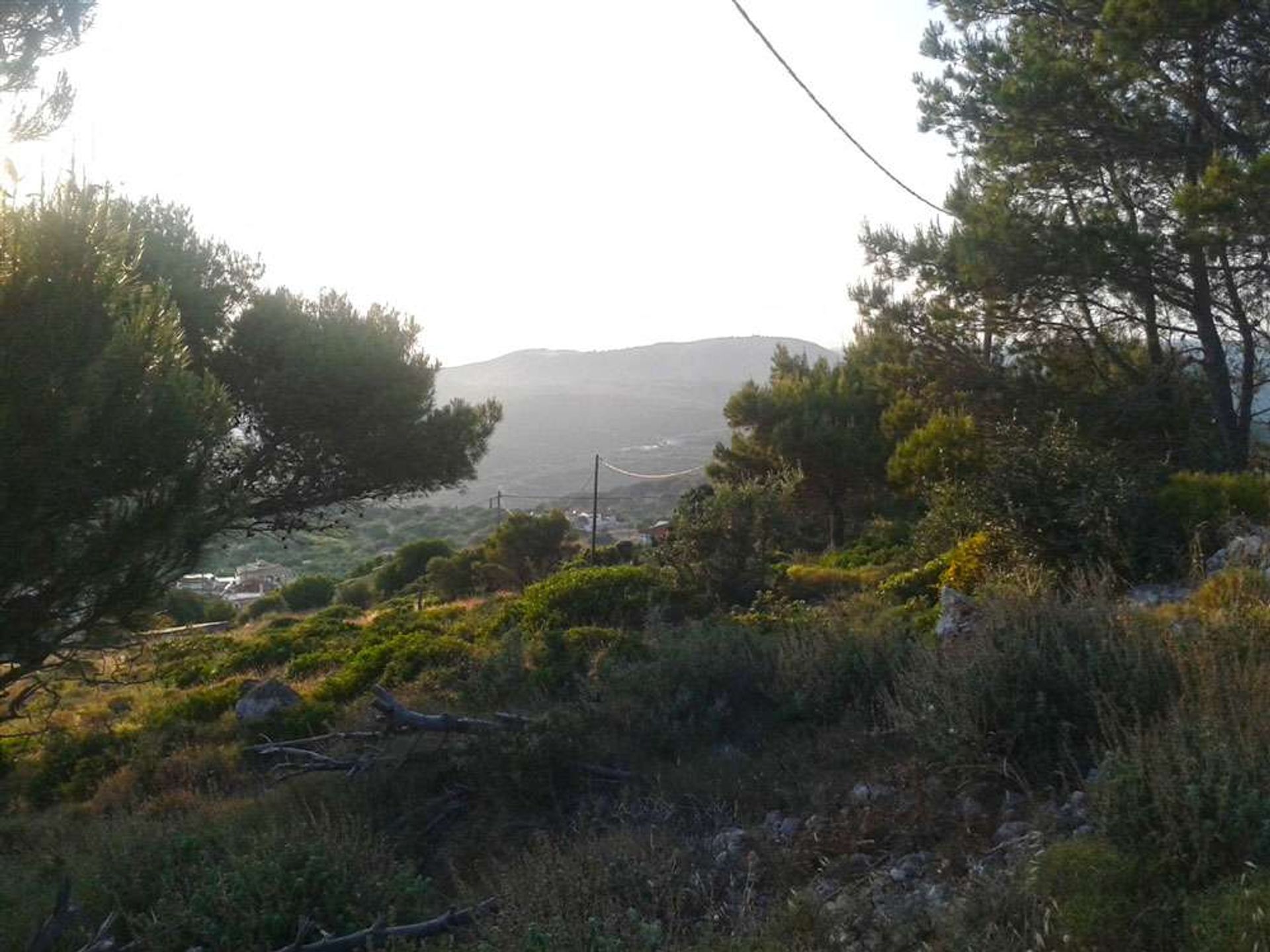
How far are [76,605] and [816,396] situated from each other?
74.6 ft

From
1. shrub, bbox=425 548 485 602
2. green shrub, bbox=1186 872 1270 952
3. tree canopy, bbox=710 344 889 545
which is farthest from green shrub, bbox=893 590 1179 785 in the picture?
shrub, bbox=425 548 485 602

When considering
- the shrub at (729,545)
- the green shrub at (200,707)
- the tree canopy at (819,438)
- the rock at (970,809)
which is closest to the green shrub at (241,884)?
the rock at (970,809)

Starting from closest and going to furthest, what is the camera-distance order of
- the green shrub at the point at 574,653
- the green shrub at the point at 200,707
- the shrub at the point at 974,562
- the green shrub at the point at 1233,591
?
the green shrub at the point at 1233,591, the green shrub at the point at 574,653, the shrub at the point at 974,562, the green shrub at the point at 200,707

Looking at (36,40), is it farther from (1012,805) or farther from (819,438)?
(819,438)

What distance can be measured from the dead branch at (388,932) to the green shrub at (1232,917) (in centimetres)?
252

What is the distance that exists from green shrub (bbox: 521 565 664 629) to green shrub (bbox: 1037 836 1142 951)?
8.99 m

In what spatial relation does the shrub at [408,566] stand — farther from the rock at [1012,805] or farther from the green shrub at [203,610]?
the rock at [1012,805]

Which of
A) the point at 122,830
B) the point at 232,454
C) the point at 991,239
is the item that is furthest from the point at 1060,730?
the point at 991,239

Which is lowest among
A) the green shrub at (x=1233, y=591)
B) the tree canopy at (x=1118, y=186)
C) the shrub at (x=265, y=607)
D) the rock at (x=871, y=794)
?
the shrub at (x=265, y=607)

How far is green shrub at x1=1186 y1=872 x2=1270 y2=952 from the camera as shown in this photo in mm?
3879

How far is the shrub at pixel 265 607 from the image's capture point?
34531mm

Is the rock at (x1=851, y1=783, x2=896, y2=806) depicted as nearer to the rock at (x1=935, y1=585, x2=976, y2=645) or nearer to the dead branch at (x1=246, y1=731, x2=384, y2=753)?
the rock at (x1=935, y1=585, x2=976, y2=645)

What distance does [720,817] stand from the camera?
6711 millimetres

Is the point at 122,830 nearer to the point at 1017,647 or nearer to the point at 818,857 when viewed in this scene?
the point at 818,857
